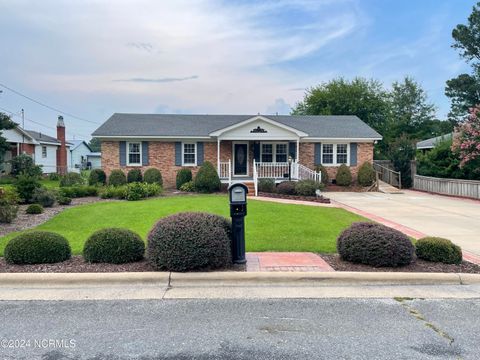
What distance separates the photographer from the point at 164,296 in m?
5.14

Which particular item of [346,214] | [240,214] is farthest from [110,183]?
[240,214]

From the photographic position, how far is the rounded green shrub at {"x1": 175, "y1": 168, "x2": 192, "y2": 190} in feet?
69.5

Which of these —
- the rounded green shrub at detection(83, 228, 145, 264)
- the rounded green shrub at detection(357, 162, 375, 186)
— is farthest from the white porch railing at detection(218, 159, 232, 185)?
the rounded green shrub at detection(83, 228, 145, 264)

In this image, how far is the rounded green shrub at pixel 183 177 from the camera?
69.5ft

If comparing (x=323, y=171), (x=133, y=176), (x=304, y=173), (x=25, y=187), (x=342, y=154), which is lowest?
(x=25, y=187)

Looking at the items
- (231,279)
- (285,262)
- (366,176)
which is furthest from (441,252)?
(366,176)

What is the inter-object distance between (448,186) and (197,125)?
14.9m

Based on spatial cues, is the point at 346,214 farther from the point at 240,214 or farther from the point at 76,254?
the point at 76,254

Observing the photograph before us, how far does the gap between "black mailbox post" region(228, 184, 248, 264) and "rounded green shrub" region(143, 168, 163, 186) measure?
614 inches

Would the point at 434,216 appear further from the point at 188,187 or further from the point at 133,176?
the point at 133,176

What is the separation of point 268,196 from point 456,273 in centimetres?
1284

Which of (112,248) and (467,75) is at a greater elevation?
(467,75)

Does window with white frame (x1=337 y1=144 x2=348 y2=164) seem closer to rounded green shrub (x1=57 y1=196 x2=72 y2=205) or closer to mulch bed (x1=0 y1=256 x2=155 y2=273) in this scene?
rounded green shrub (x1=57 y1=196 x2=72 y2=205)

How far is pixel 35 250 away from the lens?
6137 mm
